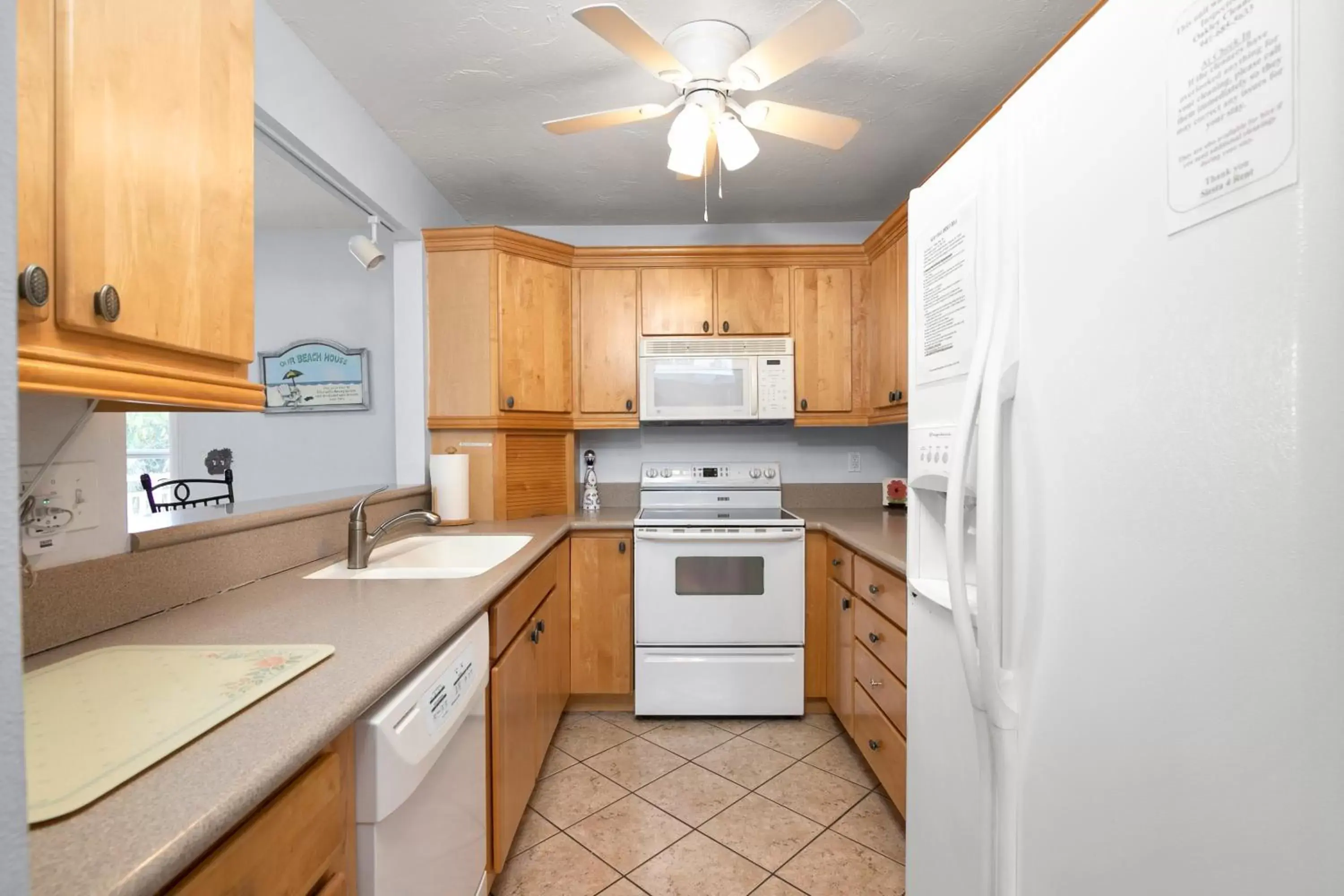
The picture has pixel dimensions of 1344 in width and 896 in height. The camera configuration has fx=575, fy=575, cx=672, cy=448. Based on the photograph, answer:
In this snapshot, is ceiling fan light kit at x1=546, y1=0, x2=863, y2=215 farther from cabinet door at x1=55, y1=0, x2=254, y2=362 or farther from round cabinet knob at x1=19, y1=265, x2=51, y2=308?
round cabinet knob at x1=19, y1=265, x2=51, y2=308

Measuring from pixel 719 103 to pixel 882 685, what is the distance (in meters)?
1.92

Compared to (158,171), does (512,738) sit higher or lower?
lower

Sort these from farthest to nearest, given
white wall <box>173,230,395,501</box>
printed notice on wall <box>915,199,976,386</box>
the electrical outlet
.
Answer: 1. white wall <box>173,230,395,501</box>
2. printed notice on wall <box>915,199,976,386</box>
3. the electrical outlet

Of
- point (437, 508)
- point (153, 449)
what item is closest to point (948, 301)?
point (437, 508)

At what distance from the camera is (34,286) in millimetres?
588

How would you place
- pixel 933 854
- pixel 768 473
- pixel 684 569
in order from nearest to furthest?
1. pixel 933 854
2. pixel 684 569
3. pixel 768 473

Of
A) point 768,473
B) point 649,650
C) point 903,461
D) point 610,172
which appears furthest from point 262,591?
point 903,461

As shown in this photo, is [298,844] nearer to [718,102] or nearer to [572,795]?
[572,795]

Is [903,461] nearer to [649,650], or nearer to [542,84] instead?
[649,650]

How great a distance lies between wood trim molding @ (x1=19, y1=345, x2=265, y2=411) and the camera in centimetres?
61

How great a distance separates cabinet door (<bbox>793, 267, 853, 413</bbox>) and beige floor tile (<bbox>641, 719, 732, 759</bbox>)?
1535 mm

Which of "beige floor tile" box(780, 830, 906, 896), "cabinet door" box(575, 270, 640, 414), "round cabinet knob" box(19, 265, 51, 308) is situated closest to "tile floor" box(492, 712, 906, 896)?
"beige floor tile" box(780, 830, 906, 896)

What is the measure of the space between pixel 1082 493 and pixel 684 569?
1885 mm

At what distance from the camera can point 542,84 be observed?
1.96 m
